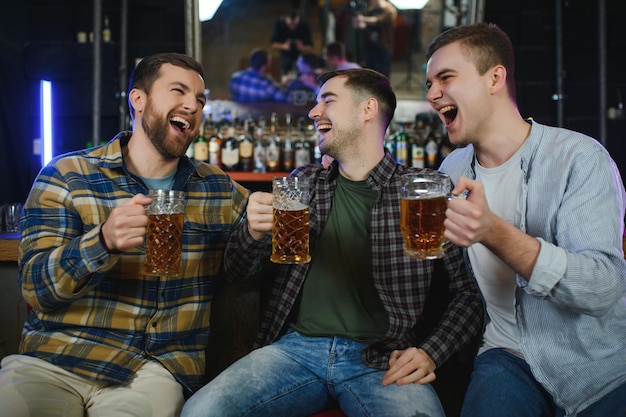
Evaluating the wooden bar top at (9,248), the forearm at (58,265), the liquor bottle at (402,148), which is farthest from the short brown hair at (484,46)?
the liquor bottle at (402,148)

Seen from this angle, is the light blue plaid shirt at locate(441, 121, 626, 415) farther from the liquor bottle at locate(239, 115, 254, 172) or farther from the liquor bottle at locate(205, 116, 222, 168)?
the liquor bottle at locate(205, 116, 222, 168)

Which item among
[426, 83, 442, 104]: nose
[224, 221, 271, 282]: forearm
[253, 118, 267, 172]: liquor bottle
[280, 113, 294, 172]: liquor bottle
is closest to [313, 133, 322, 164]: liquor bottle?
[280, 113, 294, 172]: liquor bottle

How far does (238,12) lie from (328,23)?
2.49ft

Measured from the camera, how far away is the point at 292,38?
180 inches

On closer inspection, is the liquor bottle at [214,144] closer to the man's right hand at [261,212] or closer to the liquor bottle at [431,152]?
the liquor bottle at [431,152]

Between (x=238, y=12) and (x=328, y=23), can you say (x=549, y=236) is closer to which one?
(x=328, y=23)

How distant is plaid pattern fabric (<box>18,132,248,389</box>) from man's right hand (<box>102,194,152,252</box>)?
0.09 metres

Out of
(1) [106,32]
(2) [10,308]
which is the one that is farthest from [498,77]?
(1) [106,32]

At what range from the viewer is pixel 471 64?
6.16ft

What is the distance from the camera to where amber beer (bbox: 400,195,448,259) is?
1.36 m

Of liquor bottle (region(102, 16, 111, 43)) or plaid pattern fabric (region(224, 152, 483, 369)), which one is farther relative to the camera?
liquor bottle (region(102, 16, 111, 43))

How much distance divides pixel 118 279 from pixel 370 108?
3.91ft

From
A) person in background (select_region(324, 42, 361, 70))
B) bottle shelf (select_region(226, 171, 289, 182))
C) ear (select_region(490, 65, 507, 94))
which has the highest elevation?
person in background (select_region(324, 42, 361, 70))

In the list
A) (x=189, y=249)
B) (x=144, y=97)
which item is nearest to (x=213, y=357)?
(x=189, y=249)
